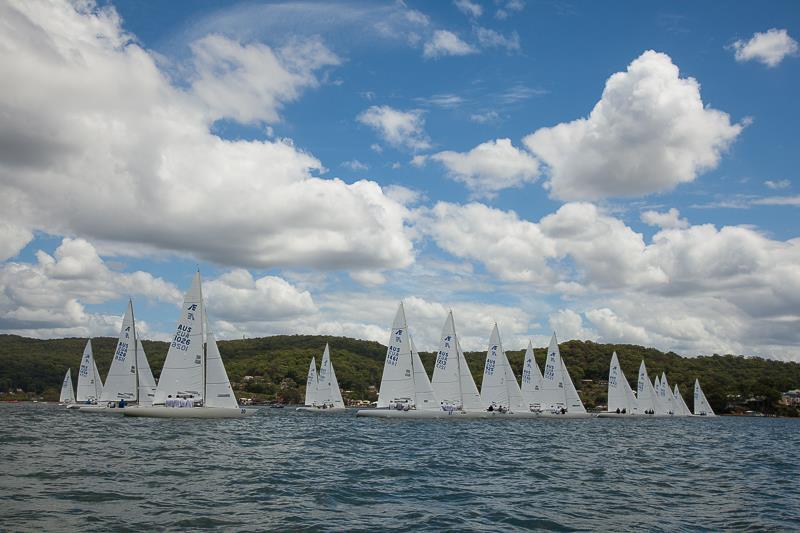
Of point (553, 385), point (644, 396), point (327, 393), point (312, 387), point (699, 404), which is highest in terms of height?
point (553, 385)

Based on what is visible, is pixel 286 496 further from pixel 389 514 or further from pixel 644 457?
pixel 644 457

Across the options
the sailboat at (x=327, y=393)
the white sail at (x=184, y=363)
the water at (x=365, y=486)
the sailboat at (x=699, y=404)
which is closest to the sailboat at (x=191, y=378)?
the white sail at (x=184, y=363)

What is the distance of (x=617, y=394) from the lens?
89625 mm

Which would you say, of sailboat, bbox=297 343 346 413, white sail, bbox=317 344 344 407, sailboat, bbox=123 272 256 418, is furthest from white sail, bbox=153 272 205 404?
white sail, bbox=317 344 344 407

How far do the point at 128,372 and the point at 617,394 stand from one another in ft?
209

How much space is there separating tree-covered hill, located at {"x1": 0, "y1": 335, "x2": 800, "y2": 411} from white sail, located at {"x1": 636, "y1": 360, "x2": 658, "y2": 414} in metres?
32.3

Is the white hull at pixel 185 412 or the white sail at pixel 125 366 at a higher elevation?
the white sail at pixel 125 366

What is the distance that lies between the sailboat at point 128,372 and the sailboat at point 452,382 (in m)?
28.4

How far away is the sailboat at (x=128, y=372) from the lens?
59.9 m

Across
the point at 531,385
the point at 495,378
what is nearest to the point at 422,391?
the point at 495,378

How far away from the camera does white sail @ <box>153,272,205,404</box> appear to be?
48469 mm

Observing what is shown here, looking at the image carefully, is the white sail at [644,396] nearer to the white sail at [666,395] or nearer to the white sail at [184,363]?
the white sail at [666,395]

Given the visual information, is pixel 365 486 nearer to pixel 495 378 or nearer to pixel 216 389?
pixel 216 389

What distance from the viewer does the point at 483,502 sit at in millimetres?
17328
